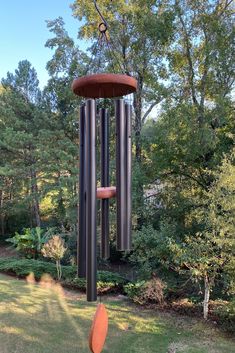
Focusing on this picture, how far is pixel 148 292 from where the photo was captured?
8.62m

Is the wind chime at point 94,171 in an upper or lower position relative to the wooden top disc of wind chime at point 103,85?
lower

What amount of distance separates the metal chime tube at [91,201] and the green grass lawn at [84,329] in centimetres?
385

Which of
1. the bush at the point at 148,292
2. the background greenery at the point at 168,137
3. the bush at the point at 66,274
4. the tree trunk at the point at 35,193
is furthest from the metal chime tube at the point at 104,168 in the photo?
the tree trunk at the point at 35,193

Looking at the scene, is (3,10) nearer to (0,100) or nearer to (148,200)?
(148,200)

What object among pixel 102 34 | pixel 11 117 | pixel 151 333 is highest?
pixel 11 117

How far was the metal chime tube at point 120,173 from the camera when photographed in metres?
3.15

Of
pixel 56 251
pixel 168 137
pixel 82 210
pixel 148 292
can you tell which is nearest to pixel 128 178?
pixel 82 210

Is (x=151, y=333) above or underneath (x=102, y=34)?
underneath

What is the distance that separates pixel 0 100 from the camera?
16812mm

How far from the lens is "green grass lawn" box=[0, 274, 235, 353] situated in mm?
6320

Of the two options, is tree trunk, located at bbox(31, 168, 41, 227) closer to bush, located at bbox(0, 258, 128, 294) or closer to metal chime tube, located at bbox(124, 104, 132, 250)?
bush, located at bbox(0, 258, 128, 294)

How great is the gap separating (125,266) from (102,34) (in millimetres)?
11705

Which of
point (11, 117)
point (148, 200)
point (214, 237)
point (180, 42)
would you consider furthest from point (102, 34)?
point (11, 117)

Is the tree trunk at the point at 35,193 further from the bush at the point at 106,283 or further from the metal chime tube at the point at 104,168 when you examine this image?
the metal chime tube at the point at 104,168
